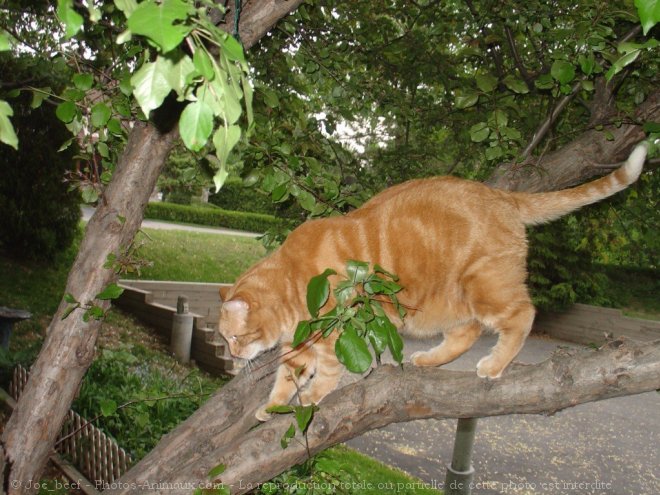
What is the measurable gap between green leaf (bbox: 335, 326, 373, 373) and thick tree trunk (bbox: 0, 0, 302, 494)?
1364 mm

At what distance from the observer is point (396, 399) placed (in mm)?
2148

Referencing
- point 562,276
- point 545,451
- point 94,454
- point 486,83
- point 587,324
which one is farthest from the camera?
point 562,276

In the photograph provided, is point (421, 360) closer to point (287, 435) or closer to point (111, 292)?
point (287, 435)

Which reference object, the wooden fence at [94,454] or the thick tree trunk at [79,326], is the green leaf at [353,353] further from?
the wooden fence at [94,454]

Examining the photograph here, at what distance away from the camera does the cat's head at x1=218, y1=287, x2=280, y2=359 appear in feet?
8.60

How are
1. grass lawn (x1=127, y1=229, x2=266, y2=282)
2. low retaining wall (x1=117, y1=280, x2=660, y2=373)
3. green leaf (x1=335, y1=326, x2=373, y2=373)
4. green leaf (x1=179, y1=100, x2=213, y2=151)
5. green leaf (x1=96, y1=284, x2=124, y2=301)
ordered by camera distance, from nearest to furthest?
green leaf (x1=179, y1=100, x2=213, y2=151), green leaf (x1=335, y1=326, x2=373, y2=373), green leaf (x1=96, y1=284, x2=124, y2=301), low retaining wall (x1=117, y1=280, x2=660, y2=373), grass lawn (x1=127, y1=229, x2=266, y2=282)

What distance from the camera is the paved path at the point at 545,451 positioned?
6.30 m

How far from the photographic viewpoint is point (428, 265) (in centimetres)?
253

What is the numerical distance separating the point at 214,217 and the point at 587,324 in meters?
12.0

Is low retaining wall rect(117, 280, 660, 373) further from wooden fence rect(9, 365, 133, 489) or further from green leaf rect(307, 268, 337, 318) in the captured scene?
green leaf rect(307, 268, 337, 318)

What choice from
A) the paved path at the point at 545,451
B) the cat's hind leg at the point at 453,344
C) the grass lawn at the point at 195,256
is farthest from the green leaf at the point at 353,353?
the grass lawn at the point at 195,256

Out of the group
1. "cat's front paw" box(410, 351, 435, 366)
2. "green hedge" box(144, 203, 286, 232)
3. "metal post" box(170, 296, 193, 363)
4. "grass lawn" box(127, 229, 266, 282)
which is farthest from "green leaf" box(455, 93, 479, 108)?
"green hedge" box(144, 203, 286, 232)

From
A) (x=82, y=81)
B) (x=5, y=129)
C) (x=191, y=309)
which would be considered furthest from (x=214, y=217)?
(x=5, y=129)

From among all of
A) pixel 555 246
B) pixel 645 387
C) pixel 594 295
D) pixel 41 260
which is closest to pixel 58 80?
pixel 41 260
